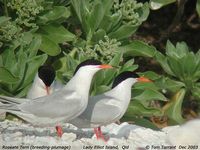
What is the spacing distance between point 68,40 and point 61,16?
23cm

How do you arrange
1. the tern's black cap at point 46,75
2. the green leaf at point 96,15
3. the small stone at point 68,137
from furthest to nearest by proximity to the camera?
the green leaf at point 96,15 → the tern's black cap at point 46,75 → the small stone at point 68,137

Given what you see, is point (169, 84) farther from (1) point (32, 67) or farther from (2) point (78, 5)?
(1) point (32, 67)

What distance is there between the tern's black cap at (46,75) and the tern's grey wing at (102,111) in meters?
0.84

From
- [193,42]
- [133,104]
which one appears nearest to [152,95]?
[133,104]

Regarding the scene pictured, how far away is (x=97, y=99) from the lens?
5133 millimetres

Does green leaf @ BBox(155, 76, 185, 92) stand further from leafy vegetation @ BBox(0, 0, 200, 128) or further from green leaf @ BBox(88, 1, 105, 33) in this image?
green leaf @ BBox(88, 1, 105, 33)

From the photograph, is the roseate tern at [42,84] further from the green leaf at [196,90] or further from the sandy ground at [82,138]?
the green leaf at [196,90]

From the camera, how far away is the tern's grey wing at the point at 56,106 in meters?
4.83

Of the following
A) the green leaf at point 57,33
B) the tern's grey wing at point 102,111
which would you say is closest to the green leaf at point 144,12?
the green leaf at point 57,33

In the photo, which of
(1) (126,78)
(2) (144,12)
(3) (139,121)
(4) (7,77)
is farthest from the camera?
(2) (144,12)

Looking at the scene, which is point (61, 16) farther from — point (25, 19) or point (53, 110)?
point (53, 110)

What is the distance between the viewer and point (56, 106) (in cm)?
487

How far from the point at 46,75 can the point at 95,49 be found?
22.9 inches

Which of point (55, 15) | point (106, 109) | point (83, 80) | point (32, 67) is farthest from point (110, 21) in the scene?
point (106, 109)
